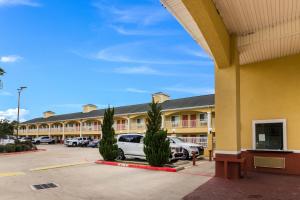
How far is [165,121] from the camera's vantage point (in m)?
41.3

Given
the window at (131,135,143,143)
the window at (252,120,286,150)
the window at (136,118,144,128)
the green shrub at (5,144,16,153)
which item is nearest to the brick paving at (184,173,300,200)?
the window at (252,120,286,150)

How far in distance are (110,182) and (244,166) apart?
223 inches

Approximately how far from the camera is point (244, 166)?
13.0 m

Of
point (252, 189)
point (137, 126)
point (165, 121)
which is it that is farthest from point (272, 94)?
point (137, 126)

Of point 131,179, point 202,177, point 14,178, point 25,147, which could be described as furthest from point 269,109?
point 25,147

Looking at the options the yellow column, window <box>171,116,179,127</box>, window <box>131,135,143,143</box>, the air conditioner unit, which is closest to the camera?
the yellow column

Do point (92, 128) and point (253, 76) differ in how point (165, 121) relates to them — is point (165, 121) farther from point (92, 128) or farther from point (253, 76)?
point (253, 76)

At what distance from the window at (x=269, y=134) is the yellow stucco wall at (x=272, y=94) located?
0.20 m

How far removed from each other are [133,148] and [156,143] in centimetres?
360

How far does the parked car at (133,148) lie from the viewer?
725 inches

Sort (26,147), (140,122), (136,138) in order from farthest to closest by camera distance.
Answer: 1. (140,122)
2. (26,147)
3. (136,138)

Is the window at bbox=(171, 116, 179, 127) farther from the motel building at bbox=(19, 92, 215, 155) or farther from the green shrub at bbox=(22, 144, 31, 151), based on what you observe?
the green shrub at bbox=(22, 144, 31, 151)

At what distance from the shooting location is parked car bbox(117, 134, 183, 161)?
18.4 meters

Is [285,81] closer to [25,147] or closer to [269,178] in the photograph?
[269,178]
